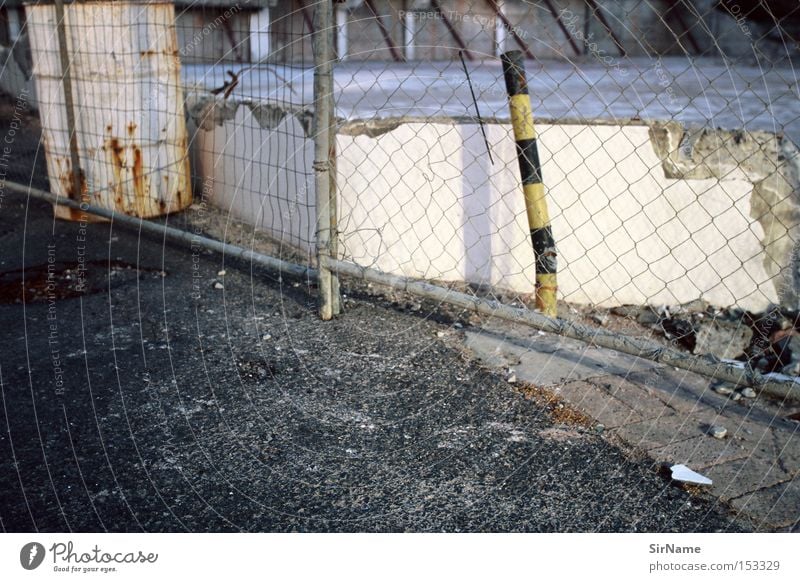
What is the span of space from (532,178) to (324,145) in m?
0.90

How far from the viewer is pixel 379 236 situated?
4258 millimetres

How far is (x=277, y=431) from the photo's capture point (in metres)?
2.87

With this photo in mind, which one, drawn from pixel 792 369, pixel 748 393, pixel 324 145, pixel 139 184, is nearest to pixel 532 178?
pixel 324 145

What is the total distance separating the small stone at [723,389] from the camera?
10.7ft

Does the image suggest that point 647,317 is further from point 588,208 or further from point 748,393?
point 748,393

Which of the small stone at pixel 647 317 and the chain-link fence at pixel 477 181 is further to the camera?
the small stone at pixel 647 317

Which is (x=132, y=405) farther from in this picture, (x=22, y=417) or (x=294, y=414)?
(x=294, y=414)

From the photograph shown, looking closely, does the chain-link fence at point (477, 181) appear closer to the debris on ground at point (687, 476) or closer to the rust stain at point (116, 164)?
the rust stain at point (116, 164)

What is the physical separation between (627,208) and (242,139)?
2.42m

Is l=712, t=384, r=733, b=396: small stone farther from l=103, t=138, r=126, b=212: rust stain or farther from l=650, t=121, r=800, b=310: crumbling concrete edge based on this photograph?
l=103, t=138, r=126, b=212: rust stain

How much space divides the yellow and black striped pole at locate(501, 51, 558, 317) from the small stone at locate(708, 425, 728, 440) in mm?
898

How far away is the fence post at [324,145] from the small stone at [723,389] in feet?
5.52

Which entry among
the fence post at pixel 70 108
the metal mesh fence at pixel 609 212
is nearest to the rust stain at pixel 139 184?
the fence post at pixel 70 108

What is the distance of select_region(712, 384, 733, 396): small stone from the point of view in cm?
327
